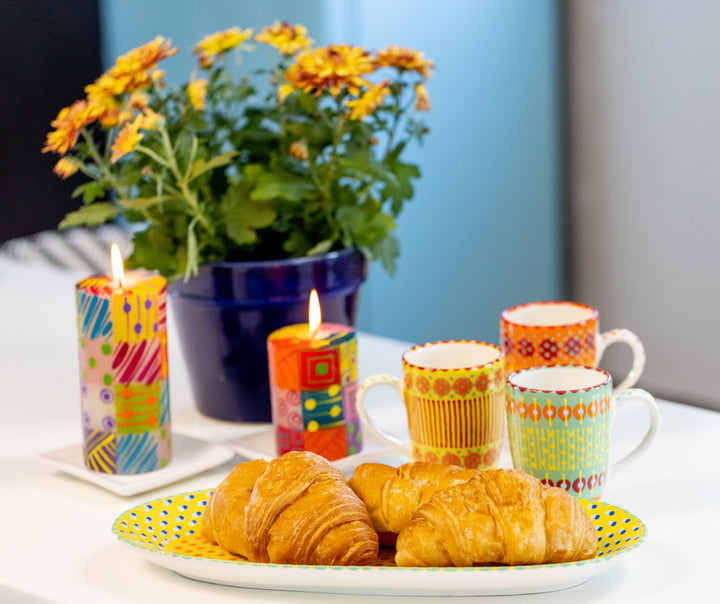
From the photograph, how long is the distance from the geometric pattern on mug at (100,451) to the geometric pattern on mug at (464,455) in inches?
9.8

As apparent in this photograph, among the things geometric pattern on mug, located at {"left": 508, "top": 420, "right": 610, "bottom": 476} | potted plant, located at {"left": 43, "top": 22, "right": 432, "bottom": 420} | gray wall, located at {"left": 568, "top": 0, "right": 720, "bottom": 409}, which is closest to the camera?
geometric pattern on mug, located at {"left": 508, "top": 420, "right": 610, "bottom": 476}

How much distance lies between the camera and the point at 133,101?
0.87 m

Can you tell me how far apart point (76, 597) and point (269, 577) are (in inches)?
5.0

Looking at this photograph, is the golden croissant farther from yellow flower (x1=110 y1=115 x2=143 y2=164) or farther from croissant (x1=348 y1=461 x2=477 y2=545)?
yellow flower (x1=110 y1=115 x2=143 y2=164)

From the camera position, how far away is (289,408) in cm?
78

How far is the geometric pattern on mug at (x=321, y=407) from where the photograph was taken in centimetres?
78

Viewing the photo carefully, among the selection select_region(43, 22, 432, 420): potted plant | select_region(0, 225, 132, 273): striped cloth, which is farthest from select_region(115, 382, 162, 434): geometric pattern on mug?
select_region(0, 225, 132, 273): striped cloth

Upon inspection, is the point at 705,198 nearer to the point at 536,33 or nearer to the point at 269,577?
the point at 536,33

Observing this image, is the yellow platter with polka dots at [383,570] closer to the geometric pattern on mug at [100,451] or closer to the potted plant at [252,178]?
the geometric pattern on mug at [100,451]

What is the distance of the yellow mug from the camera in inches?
28.0

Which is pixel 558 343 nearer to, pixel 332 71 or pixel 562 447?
pixel 562 447

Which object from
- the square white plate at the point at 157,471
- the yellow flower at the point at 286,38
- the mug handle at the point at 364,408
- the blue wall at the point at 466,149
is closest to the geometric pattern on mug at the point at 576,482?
the mug handle at the point at 364,408

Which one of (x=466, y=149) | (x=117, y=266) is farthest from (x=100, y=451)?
(x=466, y=149)

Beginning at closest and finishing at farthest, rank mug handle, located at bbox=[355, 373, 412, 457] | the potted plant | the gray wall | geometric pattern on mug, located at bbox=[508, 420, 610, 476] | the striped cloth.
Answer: geometric pattern on mug, located at bbox=[508, 420, 610, 476] < mug handle, located at bbox=[355, 373, 412, 457] < the potted plant < the striped cloth < the gray wall
